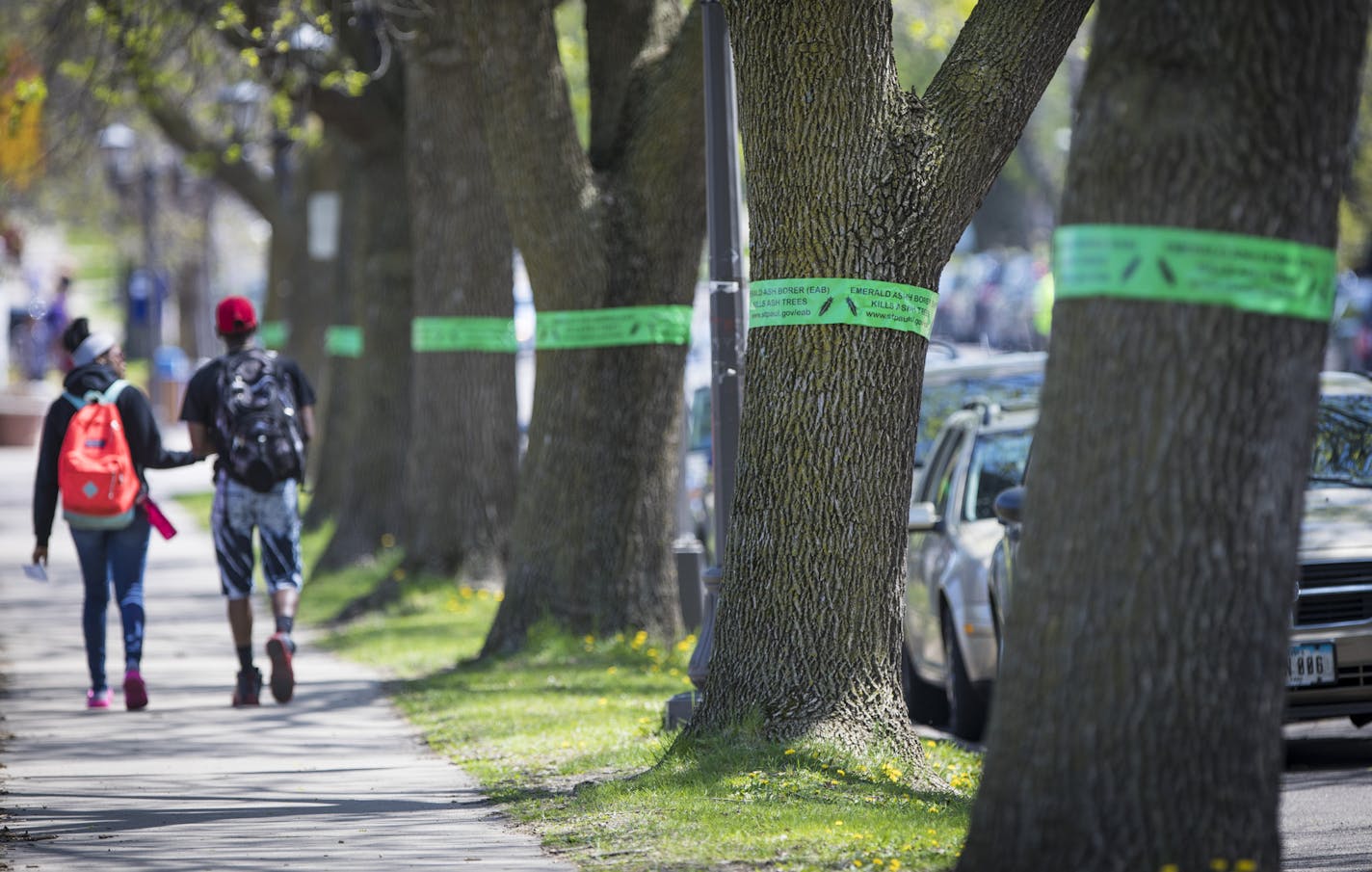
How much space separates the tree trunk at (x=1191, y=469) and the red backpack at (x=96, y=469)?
6.77 metres

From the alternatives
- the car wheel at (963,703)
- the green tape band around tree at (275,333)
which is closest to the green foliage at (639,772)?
the car wheel at (963,703)

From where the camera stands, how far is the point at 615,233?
1177 centimetres

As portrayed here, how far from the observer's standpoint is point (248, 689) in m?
11.2

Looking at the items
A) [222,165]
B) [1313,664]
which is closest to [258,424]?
[1313,664]

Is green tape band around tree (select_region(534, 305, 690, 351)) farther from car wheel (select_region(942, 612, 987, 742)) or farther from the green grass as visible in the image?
car wheel (select_region(942, 612, 987, 742))

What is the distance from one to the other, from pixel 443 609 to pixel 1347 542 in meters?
7.24

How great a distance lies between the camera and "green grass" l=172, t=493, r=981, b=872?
6801mm

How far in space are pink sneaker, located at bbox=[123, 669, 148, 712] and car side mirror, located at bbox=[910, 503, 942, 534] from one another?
13.0 ft

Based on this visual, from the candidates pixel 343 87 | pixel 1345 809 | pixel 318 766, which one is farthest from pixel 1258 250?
pixel 343 87

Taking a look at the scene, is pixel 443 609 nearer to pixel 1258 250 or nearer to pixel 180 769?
pixel 180 769

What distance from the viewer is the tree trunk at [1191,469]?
5.14 metres

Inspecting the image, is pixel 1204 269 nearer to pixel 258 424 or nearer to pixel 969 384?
pixel 258 424

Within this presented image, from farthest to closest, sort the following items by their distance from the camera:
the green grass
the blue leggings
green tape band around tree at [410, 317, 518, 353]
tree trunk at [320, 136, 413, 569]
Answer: tree trunk at [320, 136, 413, 569]
green tape band around tree at [410, 317, 518, 353]
the blue leggings
the green grass

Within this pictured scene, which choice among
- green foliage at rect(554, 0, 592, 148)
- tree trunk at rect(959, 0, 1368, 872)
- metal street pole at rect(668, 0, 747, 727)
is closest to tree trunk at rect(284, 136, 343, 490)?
green foliage at rect(554, 0, 592, 148)
